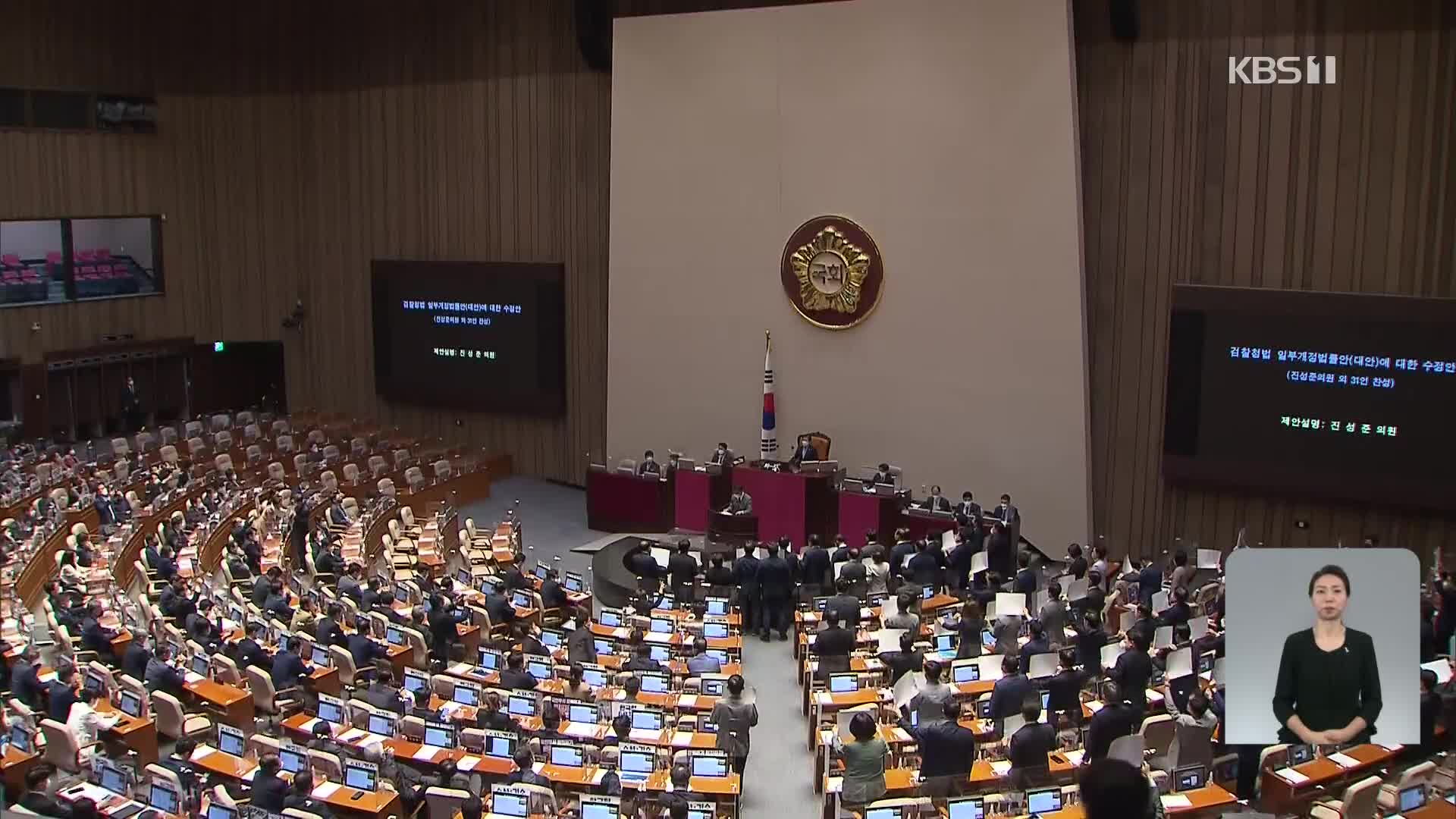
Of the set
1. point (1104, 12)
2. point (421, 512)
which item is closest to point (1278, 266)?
point (1104, 12)

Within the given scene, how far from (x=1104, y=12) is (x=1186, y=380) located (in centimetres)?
528

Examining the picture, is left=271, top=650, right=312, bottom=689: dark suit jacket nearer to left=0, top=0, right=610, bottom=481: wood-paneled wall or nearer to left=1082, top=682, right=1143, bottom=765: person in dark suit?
left=1082, top=682, right=1143, bottom=765: person in dark suit

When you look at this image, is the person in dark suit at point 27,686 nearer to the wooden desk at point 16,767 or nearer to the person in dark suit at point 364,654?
the wooden desk at point 16,767

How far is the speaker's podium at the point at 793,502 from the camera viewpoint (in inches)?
777

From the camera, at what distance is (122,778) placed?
10625 mm

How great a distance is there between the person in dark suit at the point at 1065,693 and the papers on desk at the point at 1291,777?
5.73 ft

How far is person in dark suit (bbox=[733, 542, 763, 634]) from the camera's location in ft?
55.3

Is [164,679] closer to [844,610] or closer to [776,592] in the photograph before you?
[844,610]

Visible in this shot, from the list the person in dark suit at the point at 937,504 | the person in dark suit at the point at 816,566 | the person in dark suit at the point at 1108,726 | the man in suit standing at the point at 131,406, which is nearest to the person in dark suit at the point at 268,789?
the person in dark suit at the point at 1108,726

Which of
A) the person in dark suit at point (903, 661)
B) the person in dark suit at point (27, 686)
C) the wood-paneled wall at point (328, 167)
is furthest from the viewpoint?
the wood-paneled wall at point (328, 167)

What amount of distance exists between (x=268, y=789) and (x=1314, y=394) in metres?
13.5

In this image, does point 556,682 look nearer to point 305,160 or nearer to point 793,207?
point 793,207

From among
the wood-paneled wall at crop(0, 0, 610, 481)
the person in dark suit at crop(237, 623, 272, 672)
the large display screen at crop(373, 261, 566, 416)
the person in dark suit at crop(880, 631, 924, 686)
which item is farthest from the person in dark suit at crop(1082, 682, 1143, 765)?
the large display screen at crop(373, 261, 566, 416)

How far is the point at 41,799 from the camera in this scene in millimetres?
9805
